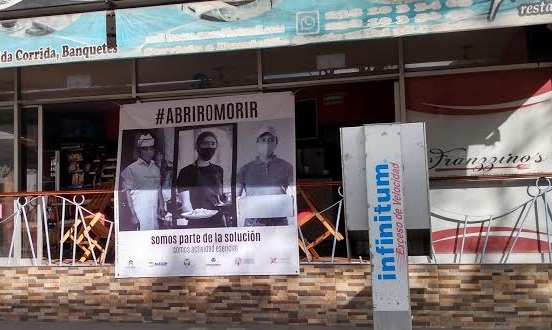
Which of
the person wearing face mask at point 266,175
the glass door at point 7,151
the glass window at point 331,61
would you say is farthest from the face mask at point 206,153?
the glass door at point 7,151

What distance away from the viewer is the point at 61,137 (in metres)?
8.05

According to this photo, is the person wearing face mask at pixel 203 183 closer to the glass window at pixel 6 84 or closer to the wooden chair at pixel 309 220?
the wooden chair at pixel 309 220

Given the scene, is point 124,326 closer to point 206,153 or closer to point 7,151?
point 206,153

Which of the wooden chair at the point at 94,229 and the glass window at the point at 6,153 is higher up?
the glass window at the point at 6,153

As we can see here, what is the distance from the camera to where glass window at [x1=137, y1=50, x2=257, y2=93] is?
7.27 m

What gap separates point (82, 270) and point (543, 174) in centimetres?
523

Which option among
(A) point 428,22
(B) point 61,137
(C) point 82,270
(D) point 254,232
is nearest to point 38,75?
(B) point 61,137

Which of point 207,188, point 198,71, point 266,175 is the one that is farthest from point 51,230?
point 266,175

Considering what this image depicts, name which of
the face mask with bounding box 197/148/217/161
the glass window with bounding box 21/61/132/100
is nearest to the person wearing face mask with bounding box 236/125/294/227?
the face mask with bounding box 197/148/217/161

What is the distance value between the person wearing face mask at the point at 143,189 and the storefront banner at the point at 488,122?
3082 millimetres

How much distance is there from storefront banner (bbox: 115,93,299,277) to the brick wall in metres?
0.19

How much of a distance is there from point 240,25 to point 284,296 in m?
2.93

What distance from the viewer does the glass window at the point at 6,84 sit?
774cm

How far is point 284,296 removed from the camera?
650cm
